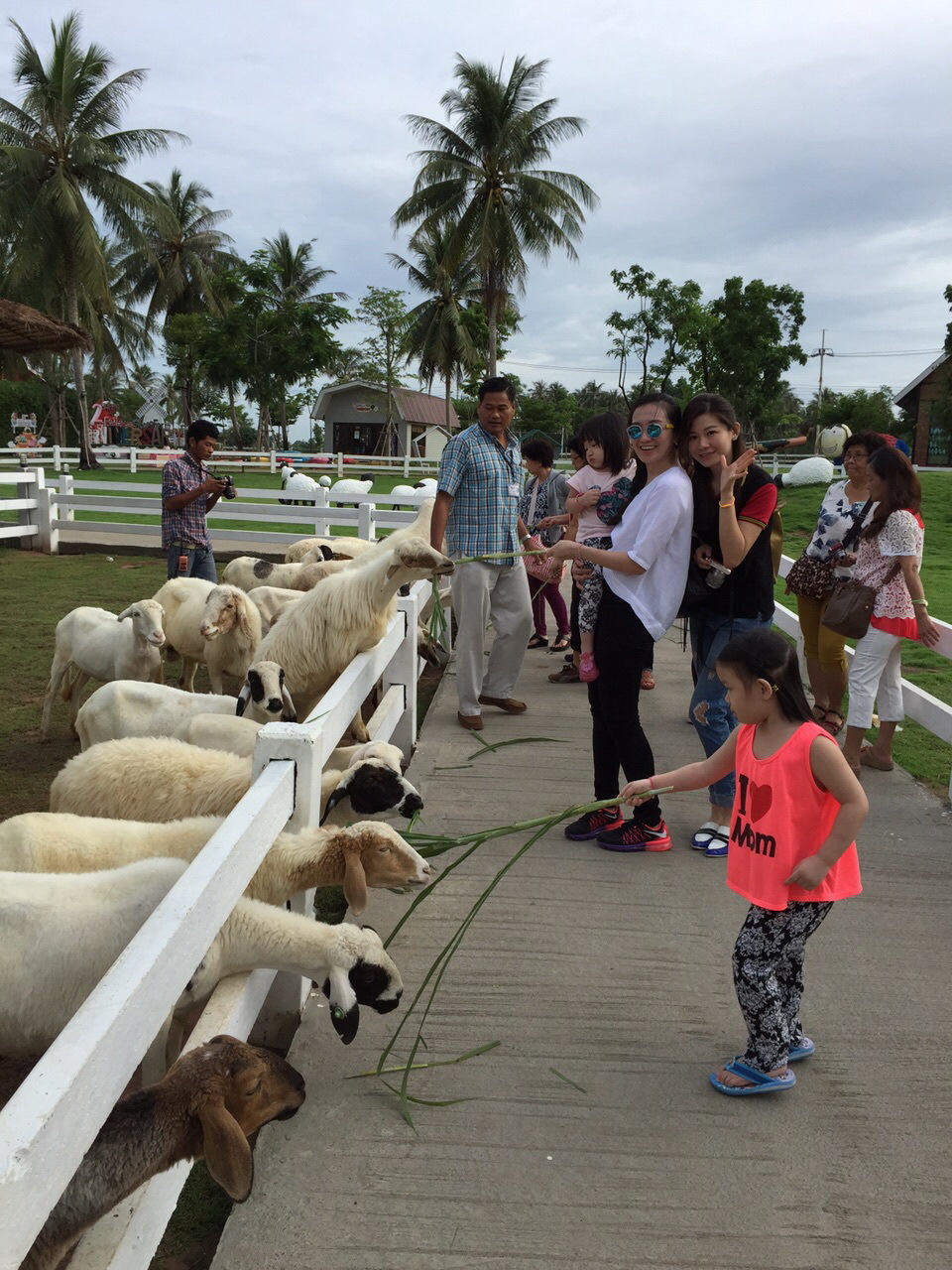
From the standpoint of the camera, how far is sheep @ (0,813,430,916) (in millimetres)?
3008

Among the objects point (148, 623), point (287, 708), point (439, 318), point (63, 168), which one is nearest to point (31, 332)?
point (148, 623)

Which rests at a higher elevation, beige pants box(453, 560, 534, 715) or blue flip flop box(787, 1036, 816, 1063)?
beige pants box(453, 560, 534, 715)

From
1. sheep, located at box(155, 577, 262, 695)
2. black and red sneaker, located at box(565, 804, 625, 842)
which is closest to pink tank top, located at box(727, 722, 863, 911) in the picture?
black and red sneaker, located at box(565, 804, 625, 842)

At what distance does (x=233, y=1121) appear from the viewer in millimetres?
1964

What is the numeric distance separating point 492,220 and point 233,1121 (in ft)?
132

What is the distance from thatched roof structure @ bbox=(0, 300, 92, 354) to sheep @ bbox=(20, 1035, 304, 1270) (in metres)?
13.8

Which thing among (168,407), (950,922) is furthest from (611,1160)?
(168,407)

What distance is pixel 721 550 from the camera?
419 cm

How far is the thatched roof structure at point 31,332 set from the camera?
13.5 meters

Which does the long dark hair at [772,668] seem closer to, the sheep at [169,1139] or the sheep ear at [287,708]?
the sheep at [169,1139]

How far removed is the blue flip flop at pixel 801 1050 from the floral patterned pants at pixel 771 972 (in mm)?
154

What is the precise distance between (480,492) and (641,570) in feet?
7.66

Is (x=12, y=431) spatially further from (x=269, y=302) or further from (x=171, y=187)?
(x=269, y=302)

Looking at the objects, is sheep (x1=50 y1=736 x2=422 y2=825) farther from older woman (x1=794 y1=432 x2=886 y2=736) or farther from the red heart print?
older woman (x1=794 y1=432 x2=886 y2=736)
